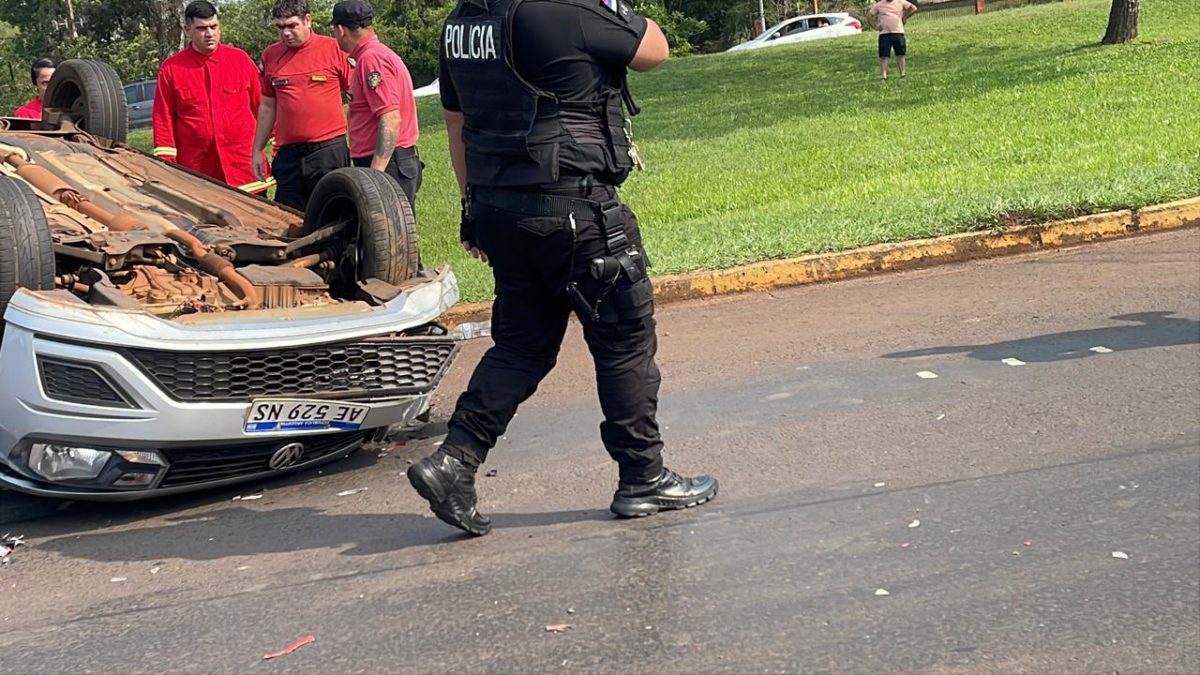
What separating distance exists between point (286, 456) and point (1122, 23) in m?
19.0

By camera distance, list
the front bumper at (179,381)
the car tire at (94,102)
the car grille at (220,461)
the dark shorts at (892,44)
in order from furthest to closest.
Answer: the dark shorts at (892,44) < the car tire at (94,102) < the car grille at (220,461) < the front bumper at (179,381)

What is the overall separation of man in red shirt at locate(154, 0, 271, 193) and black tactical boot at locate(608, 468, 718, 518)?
4491 mm

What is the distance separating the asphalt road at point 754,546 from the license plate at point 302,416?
309 mm

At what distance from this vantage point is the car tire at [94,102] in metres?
8.00

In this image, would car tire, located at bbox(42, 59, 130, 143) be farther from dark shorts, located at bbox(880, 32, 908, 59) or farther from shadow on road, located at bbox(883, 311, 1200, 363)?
dark shorts, located at bbox(880, 32, 908, 59)

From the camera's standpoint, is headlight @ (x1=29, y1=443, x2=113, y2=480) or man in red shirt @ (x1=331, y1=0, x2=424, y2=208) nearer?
headlight @ (x1=29, y1=443, x2=113, y2=480)

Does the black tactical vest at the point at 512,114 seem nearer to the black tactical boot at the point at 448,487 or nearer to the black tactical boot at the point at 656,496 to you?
the black tactical boot at the point at 448,487

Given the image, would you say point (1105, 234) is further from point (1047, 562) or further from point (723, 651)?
point (723, 651)

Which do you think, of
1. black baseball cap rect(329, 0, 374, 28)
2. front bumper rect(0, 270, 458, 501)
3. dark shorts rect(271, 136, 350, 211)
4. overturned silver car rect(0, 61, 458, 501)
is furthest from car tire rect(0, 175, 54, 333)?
dark shorts rect(271, 136, 350, 211)

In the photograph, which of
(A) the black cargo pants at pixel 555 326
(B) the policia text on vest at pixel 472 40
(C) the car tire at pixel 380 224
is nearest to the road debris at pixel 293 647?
(A) the black cargo pants at pixel 555 326

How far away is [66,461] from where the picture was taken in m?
5.04

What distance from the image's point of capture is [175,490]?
5238mm

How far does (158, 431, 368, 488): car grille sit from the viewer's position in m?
5.12

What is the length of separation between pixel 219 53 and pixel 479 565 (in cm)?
532
